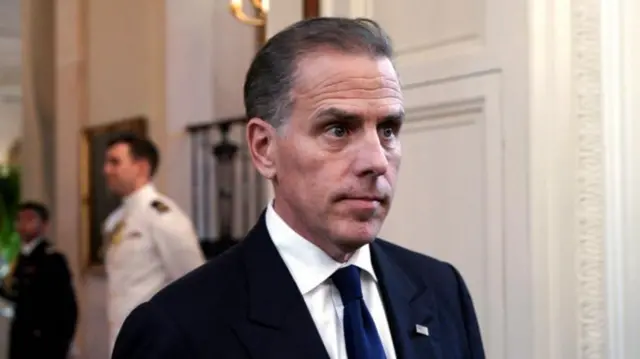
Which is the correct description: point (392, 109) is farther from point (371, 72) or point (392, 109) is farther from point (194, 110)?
point (194, 110)

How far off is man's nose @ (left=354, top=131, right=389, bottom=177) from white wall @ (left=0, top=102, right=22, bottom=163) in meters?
11.8

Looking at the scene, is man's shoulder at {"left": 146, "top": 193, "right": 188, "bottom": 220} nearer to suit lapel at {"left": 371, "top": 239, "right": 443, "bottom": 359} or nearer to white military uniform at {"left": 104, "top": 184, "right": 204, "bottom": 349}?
white military uniform at {"left": 104, "top": 184, "right": 204, "bottom": 349}

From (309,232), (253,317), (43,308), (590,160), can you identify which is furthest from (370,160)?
(43,308)

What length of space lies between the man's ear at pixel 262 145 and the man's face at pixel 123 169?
281 centimetres

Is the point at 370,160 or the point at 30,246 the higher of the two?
the point at 370,160

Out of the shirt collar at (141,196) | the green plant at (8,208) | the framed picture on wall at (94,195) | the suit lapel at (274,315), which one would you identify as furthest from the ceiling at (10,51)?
the suit lapel at (274,315)

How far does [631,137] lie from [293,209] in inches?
42.2

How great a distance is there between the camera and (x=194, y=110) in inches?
224

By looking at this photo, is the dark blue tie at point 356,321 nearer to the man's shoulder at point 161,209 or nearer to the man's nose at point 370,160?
the man's nose at point 370,160

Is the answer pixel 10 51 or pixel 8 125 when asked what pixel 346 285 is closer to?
pixel 10 51

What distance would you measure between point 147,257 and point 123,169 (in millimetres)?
452

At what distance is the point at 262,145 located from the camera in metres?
1.32

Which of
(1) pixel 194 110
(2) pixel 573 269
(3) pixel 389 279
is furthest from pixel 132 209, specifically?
(3) pixel 389 279

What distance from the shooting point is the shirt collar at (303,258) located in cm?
132
